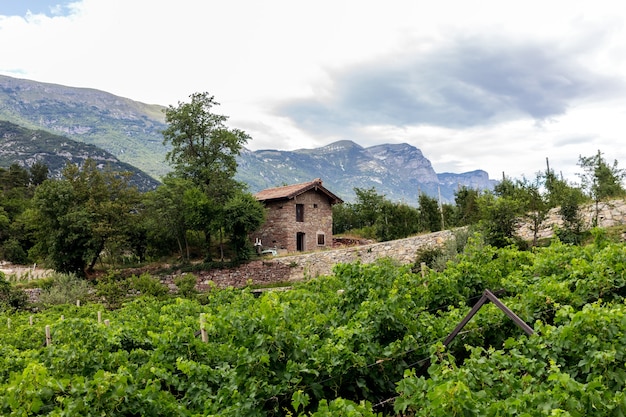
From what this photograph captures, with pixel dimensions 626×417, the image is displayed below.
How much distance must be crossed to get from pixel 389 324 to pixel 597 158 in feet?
54.1

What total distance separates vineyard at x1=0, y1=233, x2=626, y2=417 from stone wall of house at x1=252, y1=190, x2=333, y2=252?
2019cm

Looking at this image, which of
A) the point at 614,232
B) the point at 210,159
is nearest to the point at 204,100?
the point at 210,159

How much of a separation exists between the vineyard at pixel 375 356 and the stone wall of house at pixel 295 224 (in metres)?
20.2

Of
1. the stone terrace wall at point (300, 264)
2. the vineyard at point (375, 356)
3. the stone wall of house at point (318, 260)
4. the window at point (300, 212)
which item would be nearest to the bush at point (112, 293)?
the stone terrace wall at point (300, 264)

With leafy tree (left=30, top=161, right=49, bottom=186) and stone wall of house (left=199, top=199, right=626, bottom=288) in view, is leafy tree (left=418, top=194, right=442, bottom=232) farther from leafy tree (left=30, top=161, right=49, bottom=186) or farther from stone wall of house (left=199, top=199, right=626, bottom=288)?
leafy tree (left=30, top=161, right=49, bottom=186)

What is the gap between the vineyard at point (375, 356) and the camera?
124 inches

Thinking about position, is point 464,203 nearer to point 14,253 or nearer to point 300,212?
point 300,212

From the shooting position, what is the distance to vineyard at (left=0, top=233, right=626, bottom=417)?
10.3ft

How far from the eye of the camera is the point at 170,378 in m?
4.36

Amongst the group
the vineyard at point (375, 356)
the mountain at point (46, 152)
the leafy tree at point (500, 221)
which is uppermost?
the mountain at point (46, 152)

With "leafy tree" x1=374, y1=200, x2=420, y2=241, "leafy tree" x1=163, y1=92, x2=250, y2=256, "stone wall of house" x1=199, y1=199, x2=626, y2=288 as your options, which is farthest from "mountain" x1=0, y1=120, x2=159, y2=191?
"stone wall of house" x1=199, y1=199, x2=626, y2=288

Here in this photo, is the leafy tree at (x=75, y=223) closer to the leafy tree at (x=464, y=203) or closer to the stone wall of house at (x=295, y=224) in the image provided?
the stone wall of house at (x=295, y=224)

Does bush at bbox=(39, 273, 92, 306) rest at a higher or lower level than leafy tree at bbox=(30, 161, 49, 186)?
lower

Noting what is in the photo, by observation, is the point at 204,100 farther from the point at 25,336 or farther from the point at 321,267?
the point at 25,336
